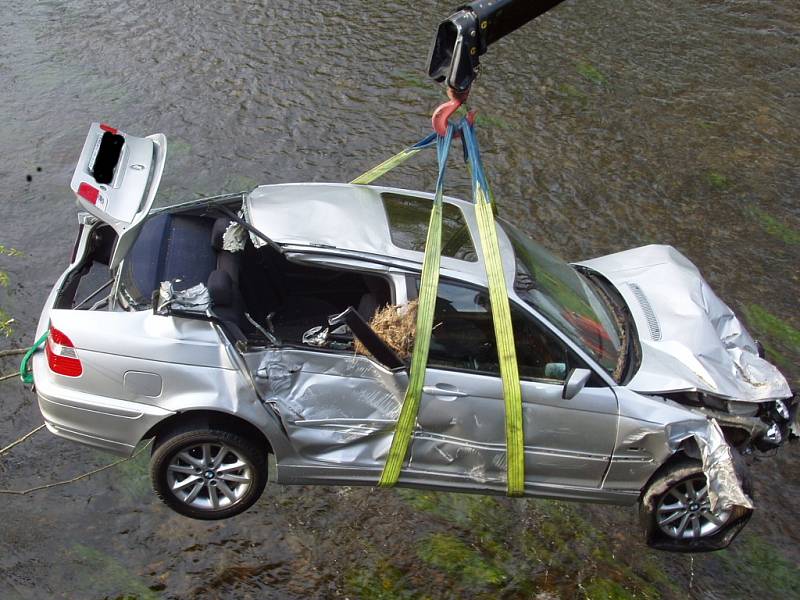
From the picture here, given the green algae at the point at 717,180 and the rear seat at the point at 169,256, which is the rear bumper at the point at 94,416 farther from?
the green algae at the point at 717,180

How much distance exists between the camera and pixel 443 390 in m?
4.30

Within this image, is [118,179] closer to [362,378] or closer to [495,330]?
[362,378]

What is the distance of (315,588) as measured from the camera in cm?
457

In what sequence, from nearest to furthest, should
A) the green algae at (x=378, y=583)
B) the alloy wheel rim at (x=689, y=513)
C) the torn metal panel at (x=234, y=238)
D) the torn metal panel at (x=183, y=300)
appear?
the torn metal panel at (x=183, y=300)
the green algae at (x=378, y=583)
the alloy wheel rim at (x=689, y=513)
the torn metal panel at (x=234, y=238)

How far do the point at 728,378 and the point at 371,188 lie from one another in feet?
8.29

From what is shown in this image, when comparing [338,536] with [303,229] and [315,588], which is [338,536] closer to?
[315,588]

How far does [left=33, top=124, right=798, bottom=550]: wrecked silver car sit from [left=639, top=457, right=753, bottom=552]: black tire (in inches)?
0.4

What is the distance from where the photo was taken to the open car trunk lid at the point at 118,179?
4250mm

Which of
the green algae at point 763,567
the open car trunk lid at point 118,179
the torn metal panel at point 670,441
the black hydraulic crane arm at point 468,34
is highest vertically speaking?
the black hydraulic crane arm at point 468,34

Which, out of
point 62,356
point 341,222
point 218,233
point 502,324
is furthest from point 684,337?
point 62,356

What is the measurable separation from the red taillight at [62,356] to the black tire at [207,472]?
604 millimetres

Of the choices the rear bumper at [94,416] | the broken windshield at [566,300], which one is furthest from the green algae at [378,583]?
the broken windshield at [566,300]

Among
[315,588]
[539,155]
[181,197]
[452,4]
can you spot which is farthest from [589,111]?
[315,588]

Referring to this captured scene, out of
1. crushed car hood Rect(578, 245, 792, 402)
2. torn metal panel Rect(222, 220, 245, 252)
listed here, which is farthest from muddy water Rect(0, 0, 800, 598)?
torn metal panel Rect(222, 220, 245, 252)
